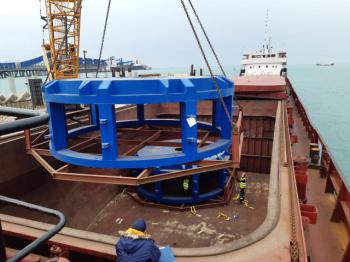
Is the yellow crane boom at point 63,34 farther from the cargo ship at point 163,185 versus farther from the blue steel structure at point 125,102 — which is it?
the blue steel structure at point 125,102

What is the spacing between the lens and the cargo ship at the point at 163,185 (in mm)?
3406

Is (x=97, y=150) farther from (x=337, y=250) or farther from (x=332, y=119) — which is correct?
(x=332, y=119)

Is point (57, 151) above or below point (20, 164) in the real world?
above

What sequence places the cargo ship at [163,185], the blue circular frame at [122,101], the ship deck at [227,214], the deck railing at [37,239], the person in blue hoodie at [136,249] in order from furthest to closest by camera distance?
the blue circular frame at [122,101], the cargo ship at [163,185], the ship deck at [227,214], the person in blue hoodie at [136,249], the deck railing at [37,239]

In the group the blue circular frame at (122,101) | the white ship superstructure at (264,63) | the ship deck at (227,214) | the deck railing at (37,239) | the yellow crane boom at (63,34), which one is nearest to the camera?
the deck railing at (37,239)

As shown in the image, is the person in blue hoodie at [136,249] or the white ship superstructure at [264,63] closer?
the person in blue hoodie at [136,249]

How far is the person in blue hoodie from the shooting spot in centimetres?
290

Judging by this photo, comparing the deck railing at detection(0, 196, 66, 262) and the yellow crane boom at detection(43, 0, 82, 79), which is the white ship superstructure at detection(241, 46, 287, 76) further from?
the deck railing at detection(0, 196, 66, 262)

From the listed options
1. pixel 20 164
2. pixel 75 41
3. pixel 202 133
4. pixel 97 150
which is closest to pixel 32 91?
pixel 75 41

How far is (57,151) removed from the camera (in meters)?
6.77

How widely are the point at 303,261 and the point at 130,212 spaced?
7.53m

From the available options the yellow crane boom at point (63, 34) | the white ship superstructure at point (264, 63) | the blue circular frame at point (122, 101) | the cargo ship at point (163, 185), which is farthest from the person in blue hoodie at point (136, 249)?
the white ship superstructure at point (264, 63)

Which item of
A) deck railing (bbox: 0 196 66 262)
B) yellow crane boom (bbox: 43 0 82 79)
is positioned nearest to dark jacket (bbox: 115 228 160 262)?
deck railing (bbox: 0 196 66 262)

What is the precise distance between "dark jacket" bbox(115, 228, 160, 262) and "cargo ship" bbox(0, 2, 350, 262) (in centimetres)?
36
